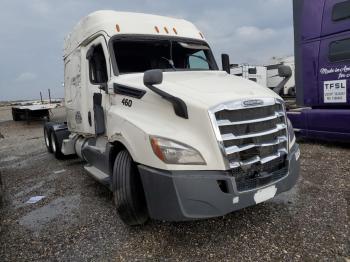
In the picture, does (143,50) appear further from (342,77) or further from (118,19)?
(342,77)

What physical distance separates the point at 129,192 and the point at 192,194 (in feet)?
2.84

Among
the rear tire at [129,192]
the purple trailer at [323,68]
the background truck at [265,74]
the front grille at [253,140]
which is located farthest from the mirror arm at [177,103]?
the background truck at [265,74]

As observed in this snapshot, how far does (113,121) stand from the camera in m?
4.38

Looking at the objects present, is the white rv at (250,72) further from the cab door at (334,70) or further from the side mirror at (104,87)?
the side mirror at (104,87)

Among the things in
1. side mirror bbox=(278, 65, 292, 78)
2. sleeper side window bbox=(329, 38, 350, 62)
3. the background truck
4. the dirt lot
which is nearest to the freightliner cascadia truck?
the dirt lot

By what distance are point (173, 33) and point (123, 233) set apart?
3126 millimetres

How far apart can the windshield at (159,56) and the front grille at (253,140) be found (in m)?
1.68

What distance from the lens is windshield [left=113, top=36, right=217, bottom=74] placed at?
16.0 ft

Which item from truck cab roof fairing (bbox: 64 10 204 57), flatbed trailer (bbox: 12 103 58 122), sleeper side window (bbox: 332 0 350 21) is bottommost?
flatbed trailer (bbox: 12 103 58 122)

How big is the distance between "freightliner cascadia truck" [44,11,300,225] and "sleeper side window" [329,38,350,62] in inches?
142

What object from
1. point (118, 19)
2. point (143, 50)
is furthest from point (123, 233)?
point (118, 19)

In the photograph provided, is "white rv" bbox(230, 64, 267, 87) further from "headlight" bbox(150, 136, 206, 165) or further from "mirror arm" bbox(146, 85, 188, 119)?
"headlight" bbox(150, 136, 206, 165)

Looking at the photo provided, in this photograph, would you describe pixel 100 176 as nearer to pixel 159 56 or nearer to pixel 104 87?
pixel 104 87

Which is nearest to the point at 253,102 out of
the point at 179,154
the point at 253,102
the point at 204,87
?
the point at 253,102
